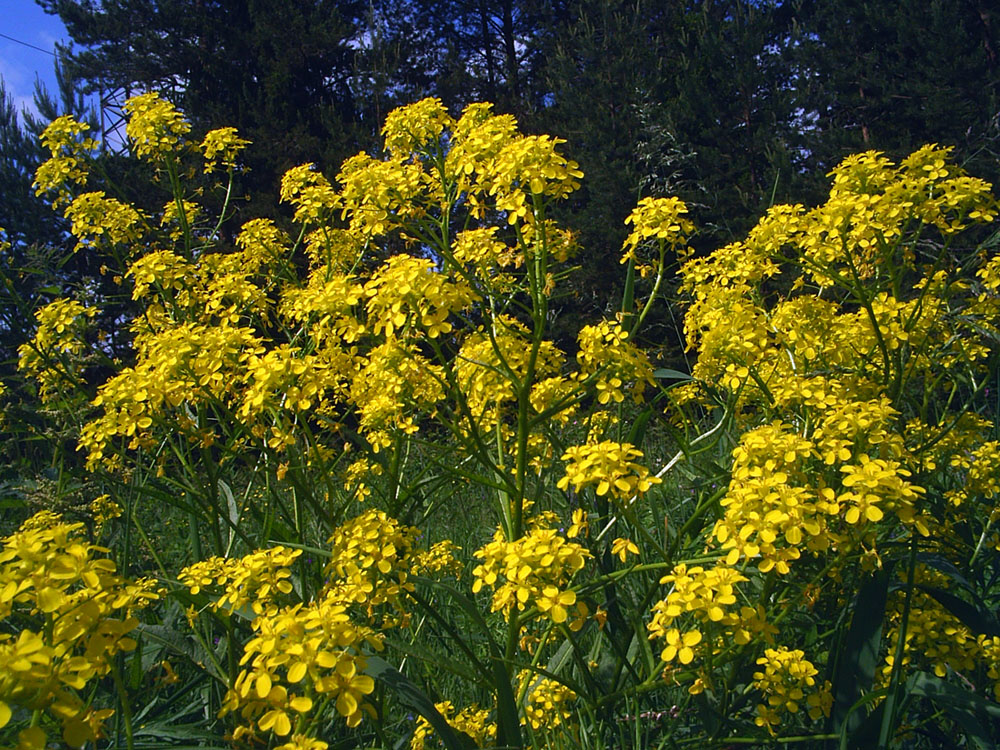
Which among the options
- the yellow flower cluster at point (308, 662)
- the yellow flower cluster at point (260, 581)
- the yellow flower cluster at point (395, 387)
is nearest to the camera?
the yellow flower cluster at point (308, 662)

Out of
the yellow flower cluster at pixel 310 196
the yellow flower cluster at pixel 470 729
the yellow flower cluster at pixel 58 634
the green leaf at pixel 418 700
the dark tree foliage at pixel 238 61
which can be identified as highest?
the dark tree foliage at pixel 238 61

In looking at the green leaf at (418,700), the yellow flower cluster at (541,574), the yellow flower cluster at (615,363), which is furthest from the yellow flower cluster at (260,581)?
the yellow flower cluster at (615,363)

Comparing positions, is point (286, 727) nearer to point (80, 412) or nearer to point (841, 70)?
point (80, 412)

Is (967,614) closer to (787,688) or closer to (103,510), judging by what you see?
(787,688)

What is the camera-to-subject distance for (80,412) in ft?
8.97

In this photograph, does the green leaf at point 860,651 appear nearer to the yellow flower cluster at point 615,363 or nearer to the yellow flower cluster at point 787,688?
the yellow flower cluster at point 787,688

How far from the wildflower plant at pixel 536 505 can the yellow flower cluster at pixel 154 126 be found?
379 millimetres

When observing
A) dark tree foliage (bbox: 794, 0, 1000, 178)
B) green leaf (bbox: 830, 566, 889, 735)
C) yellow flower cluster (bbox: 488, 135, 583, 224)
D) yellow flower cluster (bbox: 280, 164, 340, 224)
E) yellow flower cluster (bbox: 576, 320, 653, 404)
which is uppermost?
dark tree foliage (bbox: 794, 0, 1000, 178)

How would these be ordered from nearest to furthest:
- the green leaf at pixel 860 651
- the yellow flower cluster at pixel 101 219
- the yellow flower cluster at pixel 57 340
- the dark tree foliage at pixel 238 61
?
the green leaf at pixel 860 651 → the yellow flower cluster at pixel 57 340 → the yellow flower cluster at pixel 101 219 → the dark tree foliage at pixel 238 61

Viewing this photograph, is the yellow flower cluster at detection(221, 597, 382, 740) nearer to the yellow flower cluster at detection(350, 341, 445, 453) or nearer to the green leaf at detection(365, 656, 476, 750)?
the green leaf at detection(365, 656, 476, 750)

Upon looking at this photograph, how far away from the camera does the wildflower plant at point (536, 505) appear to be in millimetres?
1346

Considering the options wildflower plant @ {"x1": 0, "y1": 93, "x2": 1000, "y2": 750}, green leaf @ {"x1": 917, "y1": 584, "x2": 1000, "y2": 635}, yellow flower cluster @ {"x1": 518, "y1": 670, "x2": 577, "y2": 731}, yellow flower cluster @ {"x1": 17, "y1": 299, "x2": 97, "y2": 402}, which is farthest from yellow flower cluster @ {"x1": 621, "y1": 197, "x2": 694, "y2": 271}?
yellow flower cluster @ {"x1": 17, "y1": 299, "x2": 97, "y2": 402}

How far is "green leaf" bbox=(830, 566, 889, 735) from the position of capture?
1576mm

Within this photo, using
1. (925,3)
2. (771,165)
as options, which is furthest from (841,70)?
(771,165)
